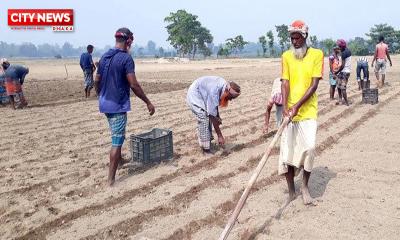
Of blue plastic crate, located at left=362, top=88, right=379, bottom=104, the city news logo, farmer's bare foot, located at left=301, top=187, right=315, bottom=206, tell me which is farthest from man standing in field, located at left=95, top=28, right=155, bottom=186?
the city news logo

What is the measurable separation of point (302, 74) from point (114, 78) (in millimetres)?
2180

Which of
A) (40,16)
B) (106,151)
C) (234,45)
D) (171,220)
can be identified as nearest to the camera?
(171,220)

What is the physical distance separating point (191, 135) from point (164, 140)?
1747 millimetres

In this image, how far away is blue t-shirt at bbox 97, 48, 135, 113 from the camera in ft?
16.0

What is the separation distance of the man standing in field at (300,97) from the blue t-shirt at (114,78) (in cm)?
188

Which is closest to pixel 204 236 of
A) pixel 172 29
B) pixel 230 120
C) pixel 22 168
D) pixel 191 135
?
pixel 22 168

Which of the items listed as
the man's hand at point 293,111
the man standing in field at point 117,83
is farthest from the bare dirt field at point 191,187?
the man's hand at point 293,111

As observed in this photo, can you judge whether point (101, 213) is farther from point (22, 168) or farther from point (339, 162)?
point (339, 162)

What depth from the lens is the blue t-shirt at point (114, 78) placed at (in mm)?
4875

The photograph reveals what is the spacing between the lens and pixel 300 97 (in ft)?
13.5

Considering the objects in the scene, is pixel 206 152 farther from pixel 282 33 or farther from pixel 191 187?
pixel 282 33

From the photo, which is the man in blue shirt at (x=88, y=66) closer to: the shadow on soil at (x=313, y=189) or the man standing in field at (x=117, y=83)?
the man standing in field at (x=117, y=83)

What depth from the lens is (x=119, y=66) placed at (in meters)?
4.87

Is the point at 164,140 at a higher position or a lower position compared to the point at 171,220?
higher
